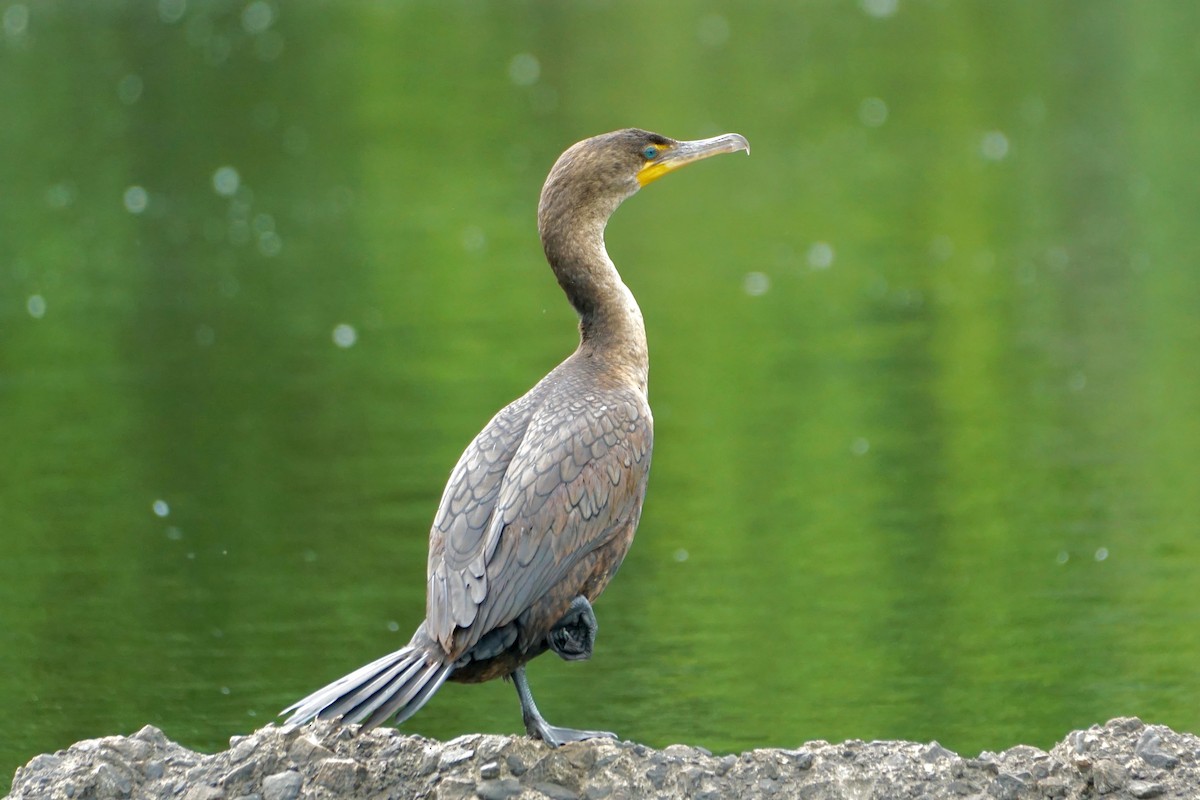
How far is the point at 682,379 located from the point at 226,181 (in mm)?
8792

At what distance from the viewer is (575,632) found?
4.92 meters

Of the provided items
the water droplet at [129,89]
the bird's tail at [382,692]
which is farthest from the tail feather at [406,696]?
the water droplet at [129,89]

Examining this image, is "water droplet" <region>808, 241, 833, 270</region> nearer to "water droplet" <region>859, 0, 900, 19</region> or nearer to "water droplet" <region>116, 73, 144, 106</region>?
"water droplet" <region>116, 73, 144, 106</region>

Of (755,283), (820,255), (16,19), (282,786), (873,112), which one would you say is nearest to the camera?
(282,786)

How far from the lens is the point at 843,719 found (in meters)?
6.39

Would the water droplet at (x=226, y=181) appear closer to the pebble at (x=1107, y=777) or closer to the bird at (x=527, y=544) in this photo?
the bird at (x=527, y=544)

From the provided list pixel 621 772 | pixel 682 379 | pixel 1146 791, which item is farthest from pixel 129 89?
pixel 1146 791

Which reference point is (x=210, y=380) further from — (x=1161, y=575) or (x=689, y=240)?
(x=1161, y=575)

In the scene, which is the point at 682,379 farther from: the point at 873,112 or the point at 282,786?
the point at 873,112

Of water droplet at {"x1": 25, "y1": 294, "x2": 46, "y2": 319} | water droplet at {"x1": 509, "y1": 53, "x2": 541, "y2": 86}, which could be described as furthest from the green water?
water droplet at {"x1": 509, "y1": 53, "x2": 541, "y2": 86}

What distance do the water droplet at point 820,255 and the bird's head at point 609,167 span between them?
8.65 m

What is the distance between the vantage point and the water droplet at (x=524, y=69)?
24688 millimetres

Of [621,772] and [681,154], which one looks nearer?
[621,772]

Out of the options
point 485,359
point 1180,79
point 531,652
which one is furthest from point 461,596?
point 1180,79
